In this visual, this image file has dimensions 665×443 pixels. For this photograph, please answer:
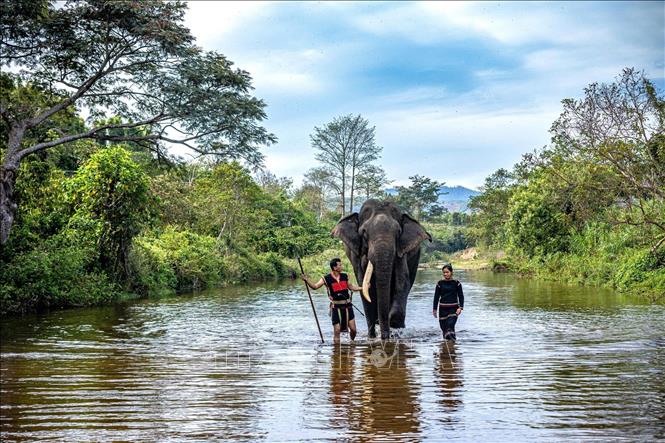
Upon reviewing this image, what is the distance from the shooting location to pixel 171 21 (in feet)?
53.1

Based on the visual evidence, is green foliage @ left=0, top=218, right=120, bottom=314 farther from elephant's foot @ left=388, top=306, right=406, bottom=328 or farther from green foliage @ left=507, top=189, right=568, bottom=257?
green foliage @ left=507, top=189, right=568, bottom=257

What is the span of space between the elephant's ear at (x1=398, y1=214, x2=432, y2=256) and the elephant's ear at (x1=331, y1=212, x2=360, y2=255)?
0.81 meters

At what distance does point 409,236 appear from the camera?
12891 mm

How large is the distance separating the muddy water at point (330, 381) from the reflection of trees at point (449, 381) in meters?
0.03

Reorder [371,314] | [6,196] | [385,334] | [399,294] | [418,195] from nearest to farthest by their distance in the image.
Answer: [385,334] < [399,294] < [371,314] < [6,196] < [418,195]

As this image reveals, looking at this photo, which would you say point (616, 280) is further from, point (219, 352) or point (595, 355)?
point (219, 352)

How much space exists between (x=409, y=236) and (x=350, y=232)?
3.59 feet

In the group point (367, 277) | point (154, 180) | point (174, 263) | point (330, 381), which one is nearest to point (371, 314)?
point (367, 277)

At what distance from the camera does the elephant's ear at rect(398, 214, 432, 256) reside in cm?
1274

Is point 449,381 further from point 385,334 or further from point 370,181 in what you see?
point 370,181

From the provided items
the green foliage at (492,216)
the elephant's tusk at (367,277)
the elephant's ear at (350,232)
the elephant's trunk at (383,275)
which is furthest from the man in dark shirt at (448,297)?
the green foliage at (492,216)

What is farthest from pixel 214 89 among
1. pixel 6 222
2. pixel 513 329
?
pixel 513 329

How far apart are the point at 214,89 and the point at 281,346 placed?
308 inches

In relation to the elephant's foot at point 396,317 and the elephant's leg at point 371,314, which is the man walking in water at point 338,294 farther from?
the elephant's foot at point 396,317
